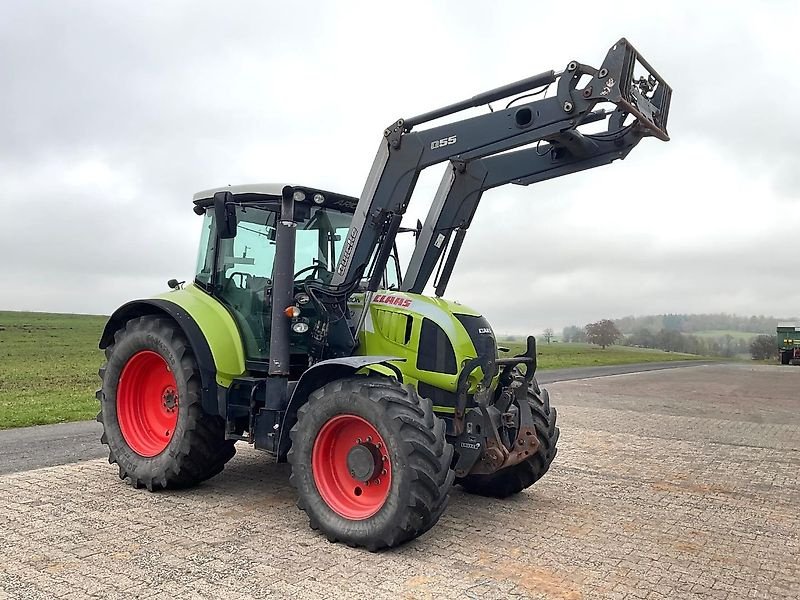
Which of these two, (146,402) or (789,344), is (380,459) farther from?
(789,344)

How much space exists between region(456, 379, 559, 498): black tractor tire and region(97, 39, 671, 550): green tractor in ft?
0.05

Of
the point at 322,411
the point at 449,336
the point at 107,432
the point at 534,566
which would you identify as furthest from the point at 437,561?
the point at 107,432

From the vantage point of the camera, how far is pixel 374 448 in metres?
5.20

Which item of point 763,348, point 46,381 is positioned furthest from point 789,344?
point 46,381

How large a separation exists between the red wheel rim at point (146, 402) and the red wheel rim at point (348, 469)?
2145mm

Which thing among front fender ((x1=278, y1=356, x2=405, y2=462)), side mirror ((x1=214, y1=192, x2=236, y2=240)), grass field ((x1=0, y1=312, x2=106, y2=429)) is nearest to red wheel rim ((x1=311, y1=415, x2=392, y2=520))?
front fender ((x1=278, y1=356, x2=405, y2=462))

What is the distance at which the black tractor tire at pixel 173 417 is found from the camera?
20.6ft

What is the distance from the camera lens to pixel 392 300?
6258 mm

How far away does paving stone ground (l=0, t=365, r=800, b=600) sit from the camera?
14.3 ft

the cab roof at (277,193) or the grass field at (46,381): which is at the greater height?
the cab roof at (277,193)

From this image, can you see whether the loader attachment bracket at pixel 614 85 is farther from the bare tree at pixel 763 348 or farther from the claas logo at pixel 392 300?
the bare tree at pixel 763 348

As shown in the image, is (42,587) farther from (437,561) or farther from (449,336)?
(449,336)

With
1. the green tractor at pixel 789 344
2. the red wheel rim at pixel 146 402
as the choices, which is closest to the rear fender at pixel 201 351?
the red wheel rim at pixel 146 402

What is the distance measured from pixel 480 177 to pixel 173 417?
387cm
